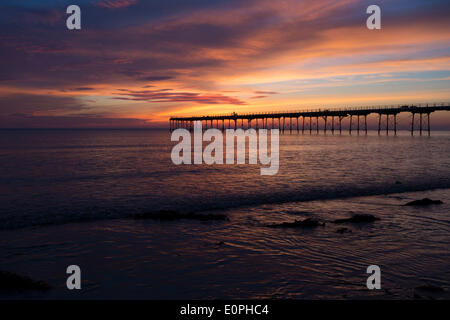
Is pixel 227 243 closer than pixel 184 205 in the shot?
Yes

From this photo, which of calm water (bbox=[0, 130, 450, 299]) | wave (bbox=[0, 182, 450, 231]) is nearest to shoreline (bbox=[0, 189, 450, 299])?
calm water (bbox=[0, 130, 450, 299])

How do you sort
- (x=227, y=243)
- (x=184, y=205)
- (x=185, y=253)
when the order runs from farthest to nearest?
(x=184, y=205)
(x=227, y=243)
(x=185, y=253)

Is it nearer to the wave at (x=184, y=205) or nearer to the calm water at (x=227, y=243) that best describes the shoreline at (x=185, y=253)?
the calm water at (x=227, y=243)

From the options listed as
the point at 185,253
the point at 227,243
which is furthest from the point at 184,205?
the point at 185,253

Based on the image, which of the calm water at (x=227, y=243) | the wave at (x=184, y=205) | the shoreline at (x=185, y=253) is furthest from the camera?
the wave at (x=184, y=205)

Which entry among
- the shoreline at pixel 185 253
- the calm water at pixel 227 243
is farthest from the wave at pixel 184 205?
the shoreline at pixel 185 253

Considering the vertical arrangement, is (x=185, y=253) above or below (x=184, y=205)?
above

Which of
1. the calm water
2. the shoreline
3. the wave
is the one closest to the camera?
the shoreline

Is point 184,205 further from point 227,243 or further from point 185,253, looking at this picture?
point 185,253

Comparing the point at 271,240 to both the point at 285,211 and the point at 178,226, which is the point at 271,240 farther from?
the point at 285,211

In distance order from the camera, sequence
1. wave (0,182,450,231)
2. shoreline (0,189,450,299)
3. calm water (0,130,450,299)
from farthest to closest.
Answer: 1. wave (0,182,450,231)
2. calm water (0,130,450,299)
3. shoreline (0,189,450,299)

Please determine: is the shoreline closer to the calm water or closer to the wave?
the calm water
